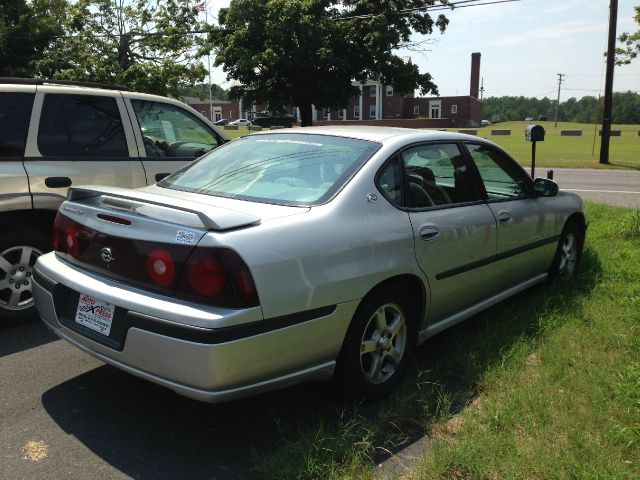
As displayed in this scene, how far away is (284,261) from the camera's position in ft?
8.88

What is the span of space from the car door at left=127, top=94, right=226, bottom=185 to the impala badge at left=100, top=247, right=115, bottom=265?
90.4 inches

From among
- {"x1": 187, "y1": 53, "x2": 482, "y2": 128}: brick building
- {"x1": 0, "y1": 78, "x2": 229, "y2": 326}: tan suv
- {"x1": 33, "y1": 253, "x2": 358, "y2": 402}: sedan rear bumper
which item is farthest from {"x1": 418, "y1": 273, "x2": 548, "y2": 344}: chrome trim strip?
{"x1": 187, "y1": 53, "x2": 482, "y2": 128}: brick building

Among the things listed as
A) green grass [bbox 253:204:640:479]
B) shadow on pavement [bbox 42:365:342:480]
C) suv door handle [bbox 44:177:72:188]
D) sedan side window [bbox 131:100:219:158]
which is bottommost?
shadow on pavement [bbox 42:365:342:480]

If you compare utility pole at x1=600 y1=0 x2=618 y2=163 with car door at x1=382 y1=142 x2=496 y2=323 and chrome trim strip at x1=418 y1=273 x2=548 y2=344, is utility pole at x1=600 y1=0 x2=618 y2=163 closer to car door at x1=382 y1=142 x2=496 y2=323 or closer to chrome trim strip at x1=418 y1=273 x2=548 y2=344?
chrome trim strip at x1=418 y1=273 x2=548 y2=344

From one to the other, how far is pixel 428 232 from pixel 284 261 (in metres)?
1.18

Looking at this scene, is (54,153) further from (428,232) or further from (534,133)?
(534,133)

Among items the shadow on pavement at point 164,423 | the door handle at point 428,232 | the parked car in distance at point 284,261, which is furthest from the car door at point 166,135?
the door handle at point 428,232

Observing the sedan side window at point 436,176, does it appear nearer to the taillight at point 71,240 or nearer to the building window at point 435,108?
the taillight at point 71,240

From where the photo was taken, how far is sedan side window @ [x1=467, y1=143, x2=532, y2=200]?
4.40 meters

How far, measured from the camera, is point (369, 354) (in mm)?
3318

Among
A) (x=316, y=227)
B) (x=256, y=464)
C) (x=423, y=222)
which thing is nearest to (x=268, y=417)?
(x=256, y=464)

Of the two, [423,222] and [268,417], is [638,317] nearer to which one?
[423,222]

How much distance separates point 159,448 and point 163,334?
0.68m

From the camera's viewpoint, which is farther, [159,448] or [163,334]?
[159,448]
